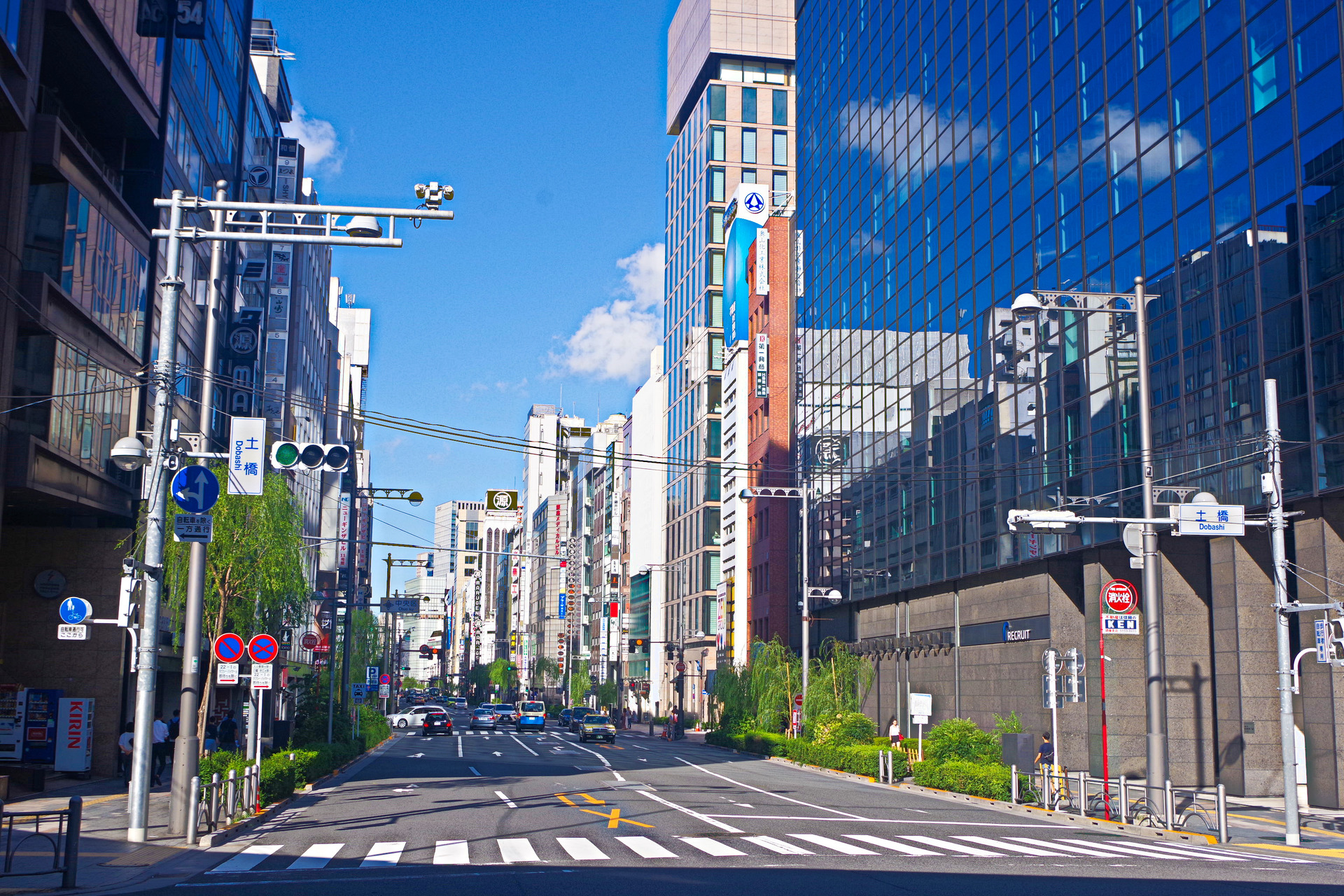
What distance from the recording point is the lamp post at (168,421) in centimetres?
1805

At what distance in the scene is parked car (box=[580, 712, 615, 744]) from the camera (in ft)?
211

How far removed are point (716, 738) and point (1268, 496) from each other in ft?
143

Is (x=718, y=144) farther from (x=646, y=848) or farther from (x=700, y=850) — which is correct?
(x=700, y=850)

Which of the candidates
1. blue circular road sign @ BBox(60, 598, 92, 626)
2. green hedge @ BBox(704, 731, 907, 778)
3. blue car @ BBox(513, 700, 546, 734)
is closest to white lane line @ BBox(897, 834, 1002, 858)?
blue circular road sign @ BBox(60, 598, 92, 626)

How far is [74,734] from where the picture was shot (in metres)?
31.0

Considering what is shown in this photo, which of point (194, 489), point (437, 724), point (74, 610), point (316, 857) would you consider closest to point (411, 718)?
point (437, 724)

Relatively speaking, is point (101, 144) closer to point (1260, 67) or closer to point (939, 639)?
point (1260, 67)

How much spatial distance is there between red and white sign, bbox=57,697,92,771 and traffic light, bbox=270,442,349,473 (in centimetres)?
1363

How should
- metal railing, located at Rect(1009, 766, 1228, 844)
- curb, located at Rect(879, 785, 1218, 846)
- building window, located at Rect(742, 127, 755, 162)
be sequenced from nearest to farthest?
1. curb, located at Rect(879, 785, 1218, 846)
2. metal railing, located at Rect(1009, 766, 1228, 844)
3. building window, located at Rect(742, 127, 755, 162)

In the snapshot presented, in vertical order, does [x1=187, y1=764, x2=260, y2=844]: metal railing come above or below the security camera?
below

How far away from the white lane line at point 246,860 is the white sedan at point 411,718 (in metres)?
58.8

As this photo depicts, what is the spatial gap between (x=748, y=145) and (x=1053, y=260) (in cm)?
6074

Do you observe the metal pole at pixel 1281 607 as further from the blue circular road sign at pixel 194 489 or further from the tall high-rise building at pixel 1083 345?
the blue circular road sign at pixel 194 489

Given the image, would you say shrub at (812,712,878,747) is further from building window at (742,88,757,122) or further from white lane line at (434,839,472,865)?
building window at (742,88,757,122)
